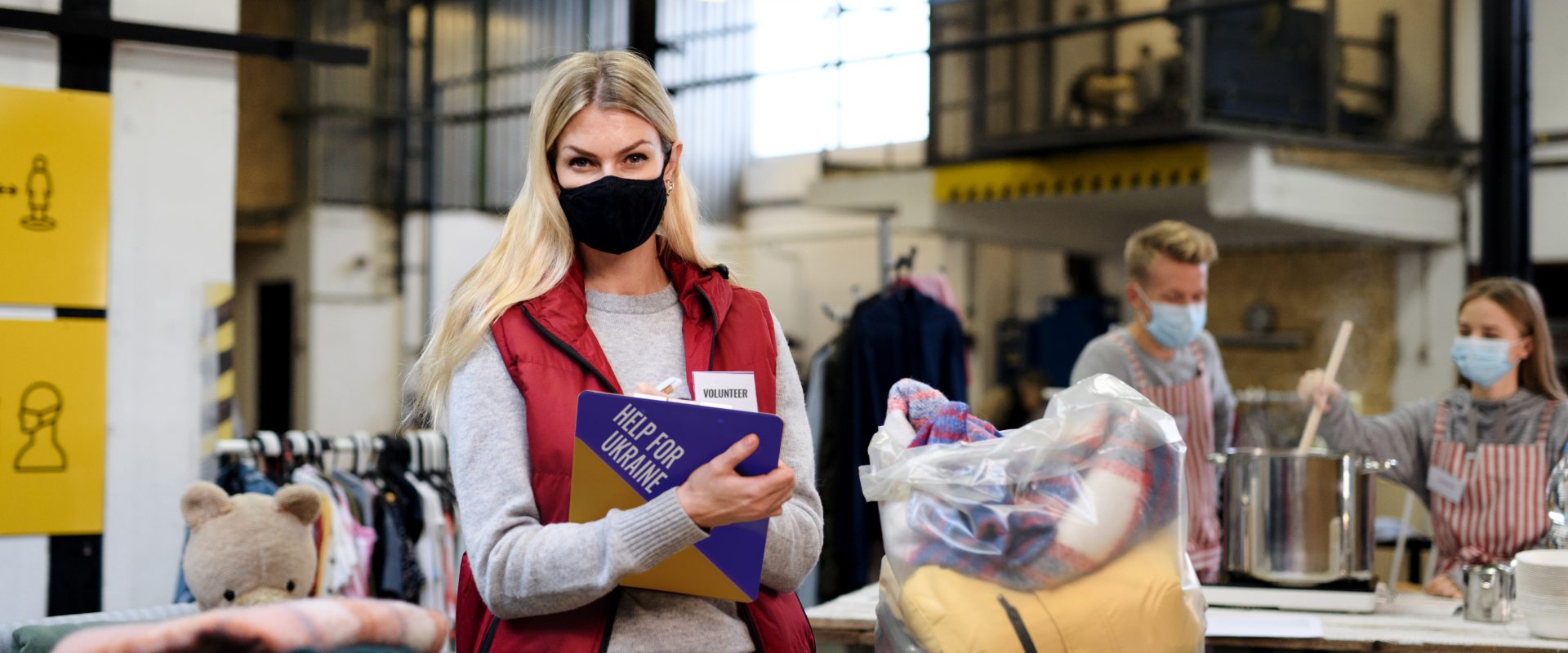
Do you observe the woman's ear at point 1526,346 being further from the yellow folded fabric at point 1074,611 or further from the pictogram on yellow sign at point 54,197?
the pictogram on yellow sign at point 54,197

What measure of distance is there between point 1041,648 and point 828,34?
1093 cm

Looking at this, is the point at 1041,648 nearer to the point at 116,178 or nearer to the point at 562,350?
the point at 562,350

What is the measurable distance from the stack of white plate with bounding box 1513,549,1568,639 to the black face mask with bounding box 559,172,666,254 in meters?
1.88

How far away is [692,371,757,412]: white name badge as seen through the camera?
158 centimetres

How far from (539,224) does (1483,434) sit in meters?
2.49

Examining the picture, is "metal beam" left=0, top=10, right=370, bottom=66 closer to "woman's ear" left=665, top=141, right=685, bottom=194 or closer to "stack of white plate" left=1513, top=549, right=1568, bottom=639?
"woman's ear" left=665, top=141, right=685, bottom=194

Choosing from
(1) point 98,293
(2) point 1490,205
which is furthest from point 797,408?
(2) point 1490,205

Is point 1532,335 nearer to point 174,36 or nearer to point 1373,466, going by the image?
point 1373,466

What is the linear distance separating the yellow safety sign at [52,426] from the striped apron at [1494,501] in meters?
3.43

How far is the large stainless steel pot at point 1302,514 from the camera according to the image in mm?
2674

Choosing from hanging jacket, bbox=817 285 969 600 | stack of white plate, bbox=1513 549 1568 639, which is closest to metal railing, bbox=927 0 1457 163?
hanging jacket, bbox=817 285 969 600

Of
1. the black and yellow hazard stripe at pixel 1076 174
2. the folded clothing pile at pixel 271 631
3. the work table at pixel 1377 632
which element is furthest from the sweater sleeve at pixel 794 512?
the black and yellow hazard stripe at pixel 1076 174

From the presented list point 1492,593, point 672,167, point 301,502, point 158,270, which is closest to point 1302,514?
point 1492,593

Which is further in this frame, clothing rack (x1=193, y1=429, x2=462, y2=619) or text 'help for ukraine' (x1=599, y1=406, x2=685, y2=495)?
Result: clothing rack (x1=193, y1=429, x2=462, y2=619)
